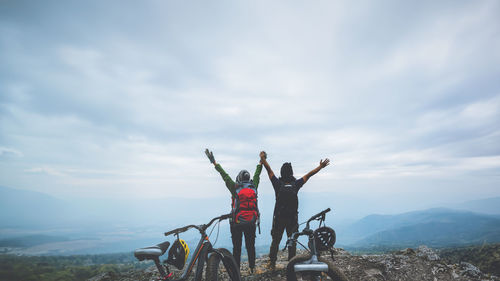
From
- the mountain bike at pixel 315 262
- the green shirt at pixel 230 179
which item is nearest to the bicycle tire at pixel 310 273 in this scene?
the mountain bike at pixel 315 262

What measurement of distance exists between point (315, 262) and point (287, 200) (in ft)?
9.32

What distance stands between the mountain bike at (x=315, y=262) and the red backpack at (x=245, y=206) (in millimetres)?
1613

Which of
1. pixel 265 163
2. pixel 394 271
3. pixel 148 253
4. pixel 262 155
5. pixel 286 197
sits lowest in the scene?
pixel 394 271

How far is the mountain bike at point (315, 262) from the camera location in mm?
4164

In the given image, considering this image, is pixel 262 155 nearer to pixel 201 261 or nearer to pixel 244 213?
pixel 244 213

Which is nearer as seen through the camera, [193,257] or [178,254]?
[178,254]

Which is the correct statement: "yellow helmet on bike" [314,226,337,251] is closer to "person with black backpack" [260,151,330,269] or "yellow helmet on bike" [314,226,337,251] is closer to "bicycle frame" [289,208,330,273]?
"bicycle frame" [289,208,330,273]

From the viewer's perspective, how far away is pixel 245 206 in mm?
6742

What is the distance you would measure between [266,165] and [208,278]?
3793 millimetres

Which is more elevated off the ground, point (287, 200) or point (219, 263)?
point (287, 200)

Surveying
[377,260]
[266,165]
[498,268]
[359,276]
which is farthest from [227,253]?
[498,268]

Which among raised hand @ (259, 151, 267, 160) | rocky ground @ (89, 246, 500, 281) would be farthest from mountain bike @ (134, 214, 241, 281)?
rocky ground @ (89, 246, 500, 281)

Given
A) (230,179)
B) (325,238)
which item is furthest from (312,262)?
(230,179)

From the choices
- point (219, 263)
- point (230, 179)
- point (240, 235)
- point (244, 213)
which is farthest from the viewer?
point (230, 179)
